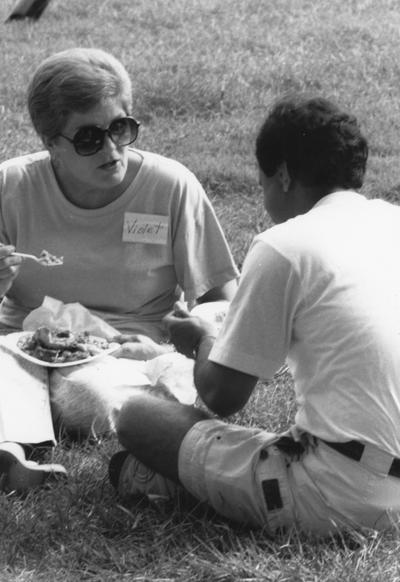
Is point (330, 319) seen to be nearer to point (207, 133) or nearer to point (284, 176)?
point (284, 176)

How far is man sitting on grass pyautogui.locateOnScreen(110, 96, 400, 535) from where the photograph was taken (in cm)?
329

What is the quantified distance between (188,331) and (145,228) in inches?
41.4

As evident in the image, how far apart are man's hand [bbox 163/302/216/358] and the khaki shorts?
0.86ft

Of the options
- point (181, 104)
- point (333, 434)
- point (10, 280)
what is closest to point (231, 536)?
point (333, 434)

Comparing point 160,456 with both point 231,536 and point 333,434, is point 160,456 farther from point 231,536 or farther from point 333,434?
point 333,434

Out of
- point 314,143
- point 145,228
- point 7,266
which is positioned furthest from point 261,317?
point 145,228

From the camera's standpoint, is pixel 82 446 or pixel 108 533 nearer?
pixel 108 533

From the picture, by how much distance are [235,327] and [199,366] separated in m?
0.26

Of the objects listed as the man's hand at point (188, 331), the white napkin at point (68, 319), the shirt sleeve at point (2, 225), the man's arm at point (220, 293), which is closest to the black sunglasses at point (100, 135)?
the shirt sleeve at point (2, 225)

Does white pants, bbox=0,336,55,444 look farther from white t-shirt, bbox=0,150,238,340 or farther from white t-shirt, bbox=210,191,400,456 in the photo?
white t-shirt, bbox=210,191,400,456

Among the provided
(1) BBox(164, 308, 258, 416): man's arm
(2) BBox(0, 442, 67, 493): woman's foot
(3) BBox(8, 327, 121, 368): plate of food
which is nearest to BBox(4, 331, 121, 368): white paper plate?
(3) BBox(8, 327, 121, 368): plate of food

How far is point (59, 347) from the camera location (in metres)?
4.65

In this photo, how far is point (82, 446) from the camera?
4.38 meters

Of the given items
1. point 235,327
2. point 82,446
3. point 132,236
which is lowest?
point 82,446
